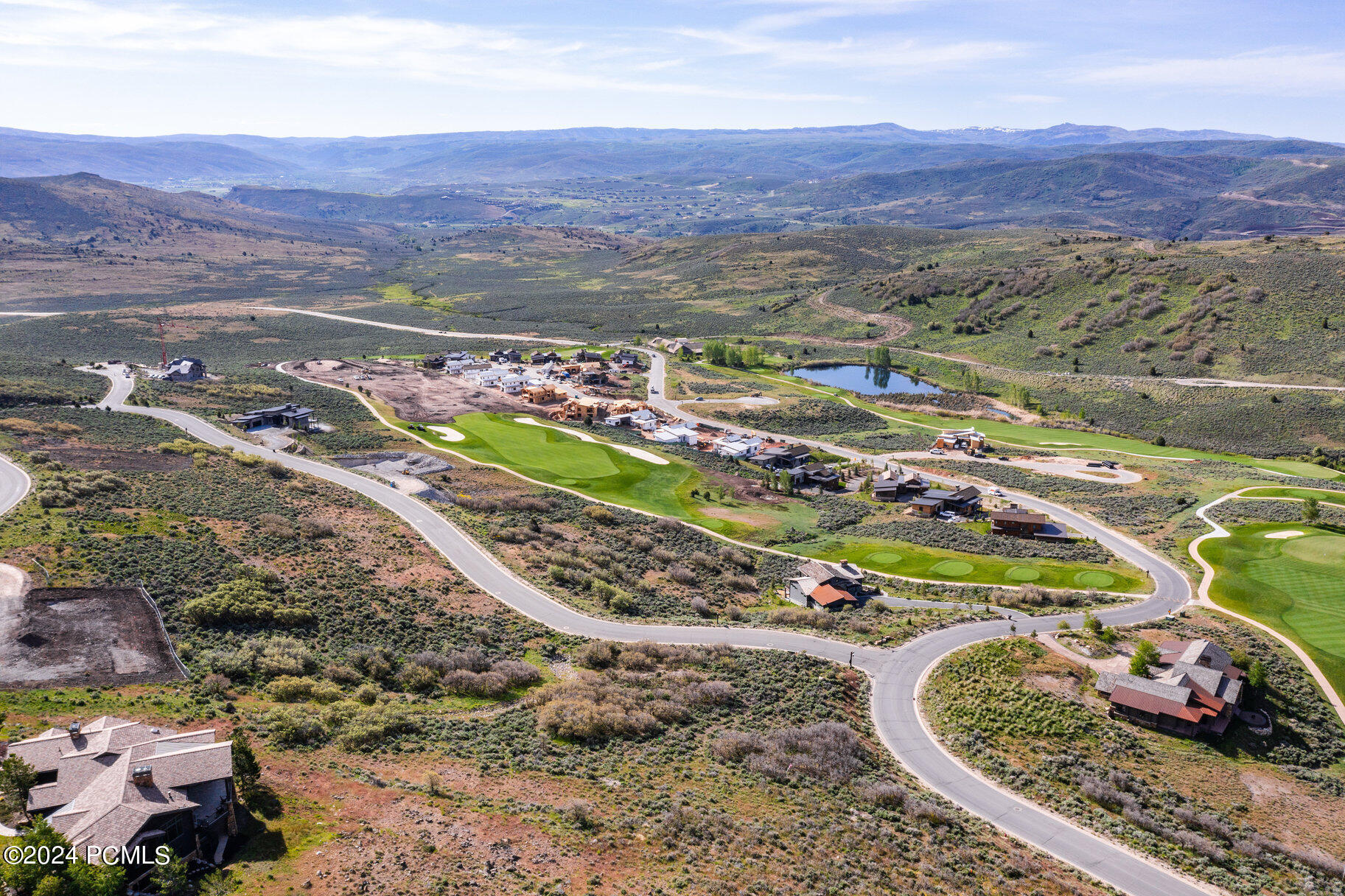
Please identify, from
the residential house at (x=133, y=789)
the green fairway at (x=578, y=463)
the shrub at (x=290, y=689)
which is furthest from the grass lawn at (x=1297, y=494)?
the residential house at (x=133, y=789)

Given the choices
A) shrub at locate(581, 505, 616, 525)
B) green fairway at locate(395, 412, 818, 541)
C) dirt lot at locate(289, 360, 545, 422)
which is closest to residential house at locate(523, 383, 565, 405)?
dirt lot at locate(289, 360, 545, 422)

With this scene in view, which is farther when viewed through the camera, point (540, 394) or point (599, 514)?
point (540, 394)

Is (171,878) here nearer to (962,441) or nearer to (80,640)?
(80,640)

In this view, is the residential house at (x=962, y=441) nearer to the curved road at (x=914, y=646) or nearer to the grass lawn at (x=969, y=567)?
the curved road at (x=914, y=646)

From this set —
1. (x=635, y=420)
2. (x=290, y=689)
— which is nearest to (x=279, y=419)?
(x=635, y=420)

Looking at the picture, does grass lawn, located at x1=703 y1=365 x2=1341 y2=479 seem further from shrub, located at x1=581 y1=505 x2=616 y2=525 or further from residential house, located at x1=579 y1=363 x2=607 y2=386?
shrub, located at x1=581 y1=505 x2=616 y2=525
